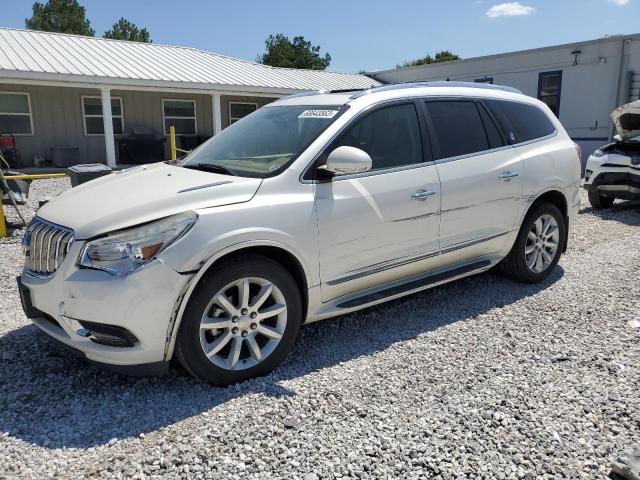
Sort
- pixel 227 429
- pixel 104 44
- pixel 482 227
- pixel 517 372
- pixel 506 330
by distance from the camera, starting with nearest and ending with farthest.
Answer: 1. pixel 227 429
2. pixel 517 372
3. pixel 506 330
4. pixel 482 227
5. pixel 104 44

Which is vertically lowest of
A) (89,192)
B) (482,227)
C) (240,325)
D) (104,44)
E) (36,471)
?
(36,471)

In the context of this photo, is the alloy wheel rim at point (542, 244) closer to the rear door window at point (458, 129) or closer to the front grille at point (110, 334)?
the rear door window at point (458, 129)

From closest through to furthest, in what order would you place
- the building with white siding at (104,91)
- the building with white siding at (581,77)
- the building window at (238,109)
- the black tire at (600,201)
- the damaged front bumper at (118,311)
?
the damaged front bumper at (118,311) → the black tire at (600,201) → the building with white siding at (104,91) → the building with white siding at (581,77) → the building window at (238,109)

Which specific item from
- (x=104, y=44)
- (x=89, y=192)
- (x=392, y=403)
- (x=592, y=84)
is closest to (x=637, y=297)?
(x=392, y=403)

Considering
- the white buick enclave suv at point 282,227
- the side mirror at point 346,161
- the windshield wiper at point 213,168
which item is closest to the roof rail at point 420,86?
the white buick enclave suv at point 282,227

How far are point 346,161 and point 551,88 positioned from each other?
1615cm

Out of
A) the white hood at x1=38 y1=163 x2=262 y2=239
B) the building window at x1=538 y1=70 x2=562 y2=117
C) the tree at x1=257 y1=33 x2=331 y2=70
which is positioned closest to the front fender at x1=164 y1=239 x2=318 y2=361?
the white hood at x1=38 y1=163 x2=262 y2=239

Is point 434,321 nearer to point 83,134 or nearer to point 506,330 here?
point 506,330

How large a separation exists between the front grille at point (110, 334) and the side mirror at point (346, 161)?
→ 1582mm

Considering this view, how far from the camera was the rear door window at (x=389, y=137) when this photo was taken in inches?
146

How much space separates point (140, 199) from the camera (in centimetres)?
310

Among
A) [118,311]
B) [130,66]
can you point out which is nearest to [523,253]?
[118,311]

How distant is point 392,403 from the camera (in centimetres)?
298

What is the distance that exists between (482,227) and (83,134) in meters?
16.0
